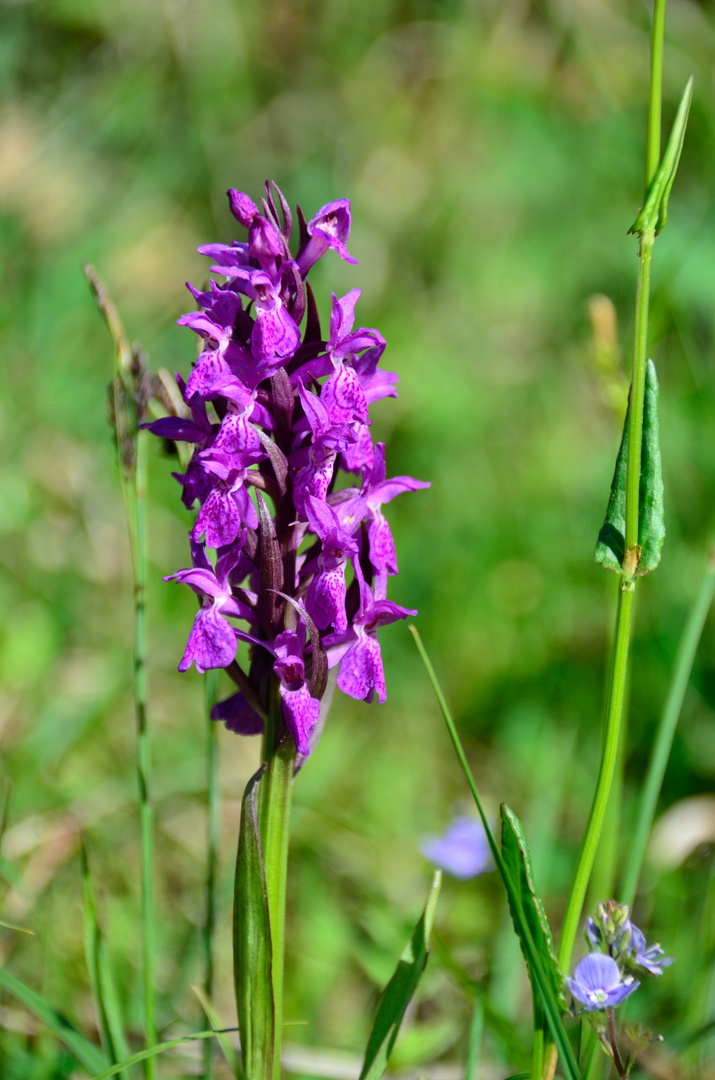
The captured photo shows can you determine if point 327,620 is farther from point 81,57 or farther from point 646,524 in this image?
point 81,57

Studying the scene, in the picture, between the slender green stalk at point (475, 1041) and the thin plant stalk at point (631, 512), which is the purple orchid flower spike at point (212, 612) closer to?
the thin plant stalk at point (631, 512)

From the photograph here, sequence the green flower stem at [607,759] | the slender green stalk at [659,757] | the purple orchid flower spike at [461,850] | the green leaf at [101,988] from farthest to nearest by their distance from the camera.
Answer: the purple orchid flower spike at [461,850]
the slender green stalk at [659,757]
the green leaf at [101,988]
the green flower stem at [607,759]

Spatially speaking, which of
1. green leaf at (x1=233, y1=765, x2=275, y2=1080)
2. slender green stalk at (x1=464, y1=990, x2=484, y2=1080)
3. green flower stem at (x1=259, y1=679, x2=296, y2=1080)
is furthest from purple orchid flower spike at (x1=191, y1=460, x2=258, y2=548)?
slender green stalk at (x1=464, y1=990, x2=484, y2=1080)

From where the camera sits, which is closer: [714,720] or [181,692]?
[714,720]

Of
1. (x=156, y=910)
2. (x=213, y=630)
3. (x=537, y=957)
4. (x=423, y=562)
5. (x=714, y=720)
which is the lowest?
(x=156, y=910)

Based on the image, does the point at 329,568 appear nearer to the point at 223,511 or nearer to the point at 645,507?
the point at 223,511

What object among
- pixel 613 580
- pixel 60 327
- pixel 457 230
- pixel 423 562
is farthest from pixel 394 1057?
pixel 457 230

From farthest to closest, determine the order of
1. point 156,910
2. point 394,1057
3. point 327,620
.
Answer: point 156,910
point 394,1057
point 327,620

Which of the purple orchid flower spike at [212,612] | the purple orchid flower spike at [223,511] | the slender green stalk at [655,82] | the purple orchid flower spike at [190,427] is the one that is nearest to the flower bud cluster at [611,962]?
the purple orchid flower spike at [212,612]
